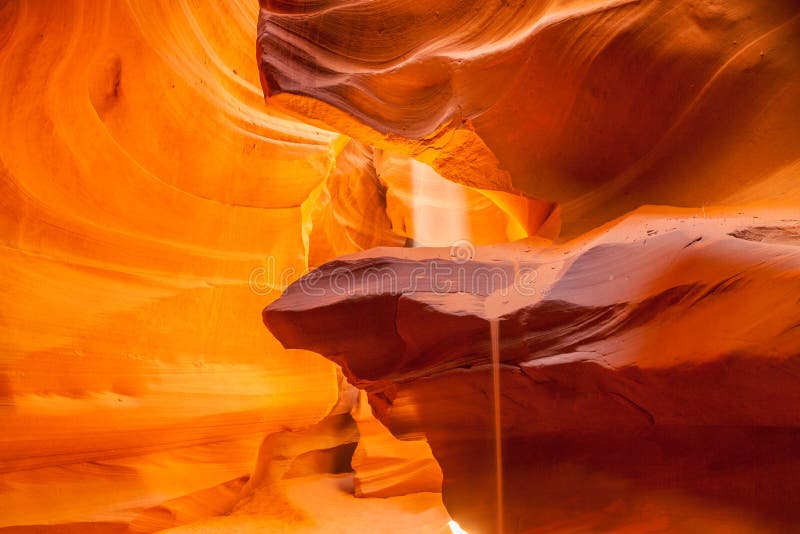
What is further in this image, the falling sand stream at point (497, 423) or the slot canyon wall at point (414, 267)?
the falling sand stream at point (497, 423)

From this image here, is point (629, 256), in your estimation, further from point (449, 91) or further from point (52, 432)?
point (52, 432)

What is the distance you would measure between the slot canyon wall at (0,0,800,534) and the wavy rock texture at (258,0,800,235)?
18mm

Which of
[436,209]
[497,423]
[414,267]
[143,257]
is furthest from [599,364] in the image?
[436,209]

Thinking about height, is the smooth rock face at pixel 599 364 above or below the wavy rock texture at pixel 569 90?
below

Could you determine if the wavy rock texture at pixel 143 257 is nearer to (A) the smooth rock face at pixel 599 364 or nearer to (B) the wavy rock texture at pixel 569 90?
(B) the wavy rock texture at pixel 569 90

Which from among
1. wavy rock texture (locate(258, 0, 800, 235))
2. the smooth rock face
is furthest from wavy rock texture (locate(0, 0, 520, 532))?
the smooth rock face

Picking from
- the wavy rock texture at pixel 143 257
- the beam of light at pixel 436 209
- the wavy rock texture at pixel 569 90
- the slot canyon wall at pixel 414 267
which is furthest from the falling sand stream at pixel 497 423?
the beam of light at pixel 436 209

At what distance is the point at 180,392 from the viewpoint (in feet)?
16.5

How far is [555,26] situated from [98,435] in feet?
16.1

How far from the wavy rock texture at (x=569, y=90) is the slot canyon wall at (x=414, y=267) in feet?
0.06

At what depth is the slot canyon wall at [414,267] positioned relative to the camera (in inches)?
110

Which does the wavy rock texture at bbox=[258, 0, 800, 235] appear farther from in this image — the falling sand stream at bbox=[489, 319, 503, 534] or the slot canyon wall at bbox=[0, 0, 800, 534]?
the falling sand stream at bbox=[489, 319, 503, 534]

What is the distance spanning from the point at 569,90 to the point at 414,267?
5.75 ft

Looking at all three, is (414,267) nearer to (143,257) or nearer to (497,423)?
(497,423)
